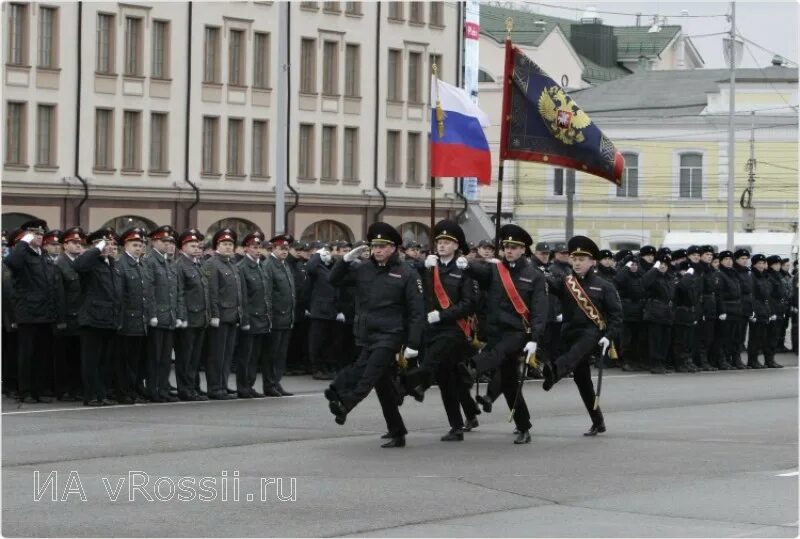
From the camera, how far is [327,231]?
200 ft

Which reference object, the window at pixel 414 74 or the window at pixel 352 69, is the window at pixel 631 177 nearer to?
the window at pixel 414 74

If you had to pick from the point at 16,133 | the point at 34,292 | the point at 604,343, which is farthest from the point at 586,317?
the point at 16,133

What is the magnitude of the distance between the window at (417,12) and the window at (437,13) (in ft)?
1.52

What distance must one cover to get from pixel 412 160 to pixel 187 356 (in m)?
43.7

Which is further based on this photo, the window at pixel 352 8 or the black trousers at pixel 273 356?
the window at pixel 352 8

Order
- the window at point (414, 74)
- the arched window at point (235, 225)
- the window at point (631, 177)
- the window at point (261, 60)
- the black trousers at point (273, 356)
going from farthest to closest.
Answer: the window at point (631, 177), the window at point (414, 74), the window at point (261, 60), the arched window at point (235, 225), the black trousers at point (273, 356)

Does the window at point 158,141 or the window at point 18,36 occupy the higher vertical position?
the window at point 18,36

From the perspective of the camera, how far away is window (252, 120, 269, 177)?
5881 centimetres

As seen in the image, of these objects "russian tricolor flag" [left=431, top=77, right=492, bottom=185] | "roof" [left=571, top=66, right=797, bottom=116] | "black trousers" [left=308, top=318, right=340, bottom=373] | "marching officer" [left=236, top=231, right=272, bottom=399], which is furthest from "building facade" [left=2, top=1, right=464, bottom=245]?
"russian tricolor flag" [left=431, top=77, right=492, bottom=185]

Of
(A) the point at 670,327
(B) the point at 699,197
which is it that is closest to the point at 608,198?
(B) the point at 699,197

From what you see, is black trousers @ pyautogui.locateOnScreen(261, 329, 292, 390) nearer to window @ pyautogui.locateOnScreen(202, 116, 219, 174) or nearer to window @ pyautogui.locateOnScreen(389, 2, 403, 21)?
window @ pyautogui.locateOnScreen(202, 116, 219, 174)

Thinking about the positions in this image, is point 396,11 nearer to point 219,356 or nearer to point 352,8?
point 352,8

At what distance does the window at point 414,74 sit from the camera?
62.8 m

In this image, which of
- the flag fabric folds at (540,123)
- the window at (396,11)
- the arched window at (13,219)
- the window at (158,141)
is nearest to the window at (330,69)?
the window at (396,11)
